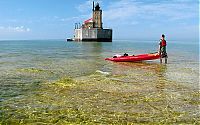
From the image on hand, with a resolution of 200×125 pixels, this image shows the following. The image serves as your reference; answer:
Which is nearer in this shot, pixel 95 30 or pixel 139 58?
pixel 139 58

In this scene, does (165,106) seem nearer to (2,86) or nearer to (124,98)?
(124,98)

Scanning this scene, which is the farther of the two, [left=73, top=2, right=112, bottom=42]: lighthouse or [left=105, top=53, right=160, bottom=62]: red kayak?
[left=73, top=2, right=112, bottom=42]: lighthouse

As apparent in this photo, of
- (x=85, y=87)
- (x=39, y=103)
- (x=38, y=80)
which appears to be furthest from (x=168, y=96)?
(x=38, y=80)

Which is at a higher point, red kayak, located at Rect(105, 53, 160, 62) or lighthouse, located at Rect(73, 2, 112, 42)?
lighthouse, located at Rect(73, 2, 112, 42)

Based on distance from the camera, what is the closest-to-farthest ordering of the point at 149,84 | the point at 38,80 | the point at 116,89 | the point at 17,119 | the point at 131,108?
the point at 17,119, the point at 131,108, the point at 116,89, the point at 149,84, the point at 38,80

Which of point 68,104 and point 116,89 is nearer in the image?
point 68,104

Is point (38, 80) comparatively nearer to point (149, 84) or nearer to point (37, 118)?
point (149, 84)

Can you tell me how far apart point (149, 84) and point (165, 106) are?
15.9ft

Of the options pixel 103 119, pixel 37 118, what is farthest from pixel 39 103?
pixel 103 119

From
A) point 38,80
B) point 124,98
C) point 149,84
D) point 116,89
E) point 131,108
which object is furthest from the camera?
point 38,80

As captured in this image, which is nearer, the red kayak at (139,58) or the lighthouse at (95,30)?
the red kayak at (139,58)

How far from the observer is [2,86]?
557 inches

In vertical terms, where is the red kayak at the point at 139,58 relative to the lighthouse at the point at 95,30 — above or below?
below

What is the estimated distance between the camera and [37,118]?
29.2 ft
